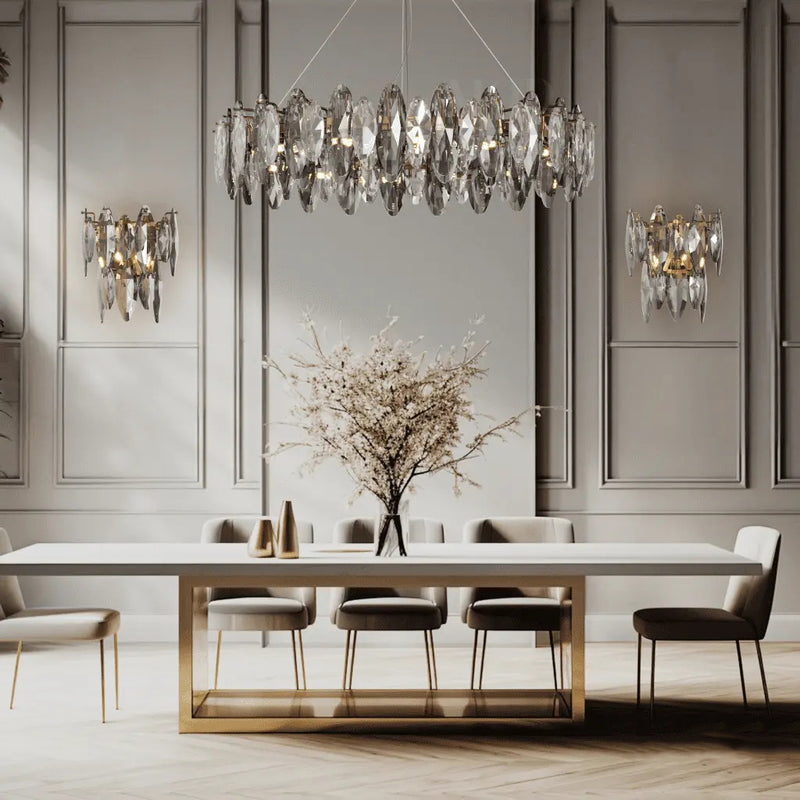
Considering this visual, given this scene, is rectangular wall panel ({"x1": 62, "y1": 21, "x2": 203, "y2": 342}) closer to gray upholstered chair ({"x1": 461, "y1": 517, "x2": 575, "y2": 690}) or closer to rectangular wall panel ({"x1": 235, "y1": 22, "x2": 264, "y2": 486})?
rectangular wall panel ({"x1": 235, "y1": 22, "x2": 264, "y2": 486})

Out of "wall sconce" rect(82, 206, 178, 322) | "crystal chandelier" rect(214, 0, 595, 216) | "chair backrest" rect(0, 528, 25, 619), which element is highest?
"crystal chandelier" rect(214, 0, 595, 216)

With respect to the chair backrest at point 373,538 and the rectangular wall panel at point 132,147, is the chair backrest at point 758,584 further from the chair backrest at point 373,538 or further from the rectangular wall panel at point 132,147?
the rectangular wall panel at point 132,147

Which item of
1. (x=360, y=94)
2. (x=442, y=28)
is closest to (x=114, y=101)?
(x=360, y=94)

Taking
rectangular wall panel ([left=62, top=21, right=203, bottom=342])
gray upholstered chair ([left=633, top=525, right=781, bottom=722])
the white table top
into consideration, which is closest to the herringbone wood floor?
gray upholstered chair ([left=633, top=525, right=781, bottom=722])

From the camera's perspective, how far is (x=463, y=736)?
436cm

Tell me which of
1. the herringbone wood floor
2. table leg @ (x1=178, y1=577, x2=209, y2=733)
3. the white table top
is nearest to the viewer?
the herringbone wood floor

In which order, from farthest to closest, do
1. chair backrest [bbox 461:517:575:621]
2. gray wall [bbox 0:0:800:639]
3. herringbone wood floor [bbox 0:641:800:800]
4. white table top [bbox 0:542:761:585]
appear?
gray wall [bbox 0:0:800:639] → chair backrest [bbox 461:517:575:621] → white table top [bbox 0:542:761:585] → herringbone wood floor [bbox 0:641:800:800]

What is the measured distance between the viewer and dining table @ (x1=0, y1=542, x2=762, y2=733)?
4223 mm

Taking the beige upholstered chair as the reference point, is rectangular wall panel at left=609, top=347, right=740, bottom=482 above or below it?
above

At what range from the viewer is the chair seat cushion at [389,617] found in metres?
4.76

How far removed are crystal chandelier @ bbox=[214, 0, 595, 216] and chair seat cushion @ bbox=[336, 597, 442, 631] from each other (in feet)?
5.52

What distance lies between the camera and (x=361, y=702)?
461 centimetres

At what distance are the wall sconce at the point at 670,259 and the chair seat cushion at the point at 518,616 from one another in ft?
5.82

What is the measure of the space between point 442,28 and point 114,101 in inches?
77.7
